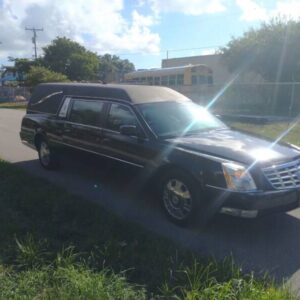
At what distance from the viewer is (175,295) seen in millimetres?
3391

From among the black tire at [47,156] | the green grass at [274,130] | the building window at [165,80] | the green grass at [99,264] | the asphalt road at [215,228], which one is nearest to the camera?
the green grass at [99,264]

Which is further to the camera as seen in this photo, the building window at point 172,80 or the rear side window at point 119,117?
the building window at point 172,80

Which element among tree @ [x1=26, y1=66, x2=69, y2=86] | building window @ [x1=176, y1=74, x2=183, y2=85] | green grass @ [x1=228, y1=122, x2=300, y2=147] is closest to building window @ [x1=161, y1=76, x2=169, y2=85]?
building window @ [x1=176, y1=74, x2=183, y2=85]

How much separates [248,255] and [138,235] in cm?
120

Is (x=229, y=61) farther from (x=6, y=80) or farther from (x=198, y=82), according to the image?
(x=6, y=80)

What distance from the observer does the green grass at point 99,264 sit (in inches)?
137

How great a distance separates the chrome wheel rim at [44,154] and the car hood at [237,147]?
141 inches

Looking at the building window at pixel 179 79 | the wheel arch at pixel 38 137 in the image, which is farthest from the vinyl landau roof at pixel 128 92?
the building window at pixel 179 79

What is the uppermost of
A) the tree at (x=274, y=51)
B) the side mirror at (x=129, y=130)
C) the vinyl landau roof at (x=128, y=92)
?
the tree at (x=274, y=51)

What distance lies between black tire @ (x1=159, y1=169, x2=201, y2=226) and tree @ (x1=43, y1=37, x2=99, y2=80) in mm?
60301

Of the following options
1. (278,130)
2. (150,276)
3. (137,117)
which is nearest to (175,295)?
(150,276)

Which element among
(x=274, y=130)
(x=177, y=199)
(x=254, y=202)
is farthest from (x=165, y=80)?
(x=254, y=202)

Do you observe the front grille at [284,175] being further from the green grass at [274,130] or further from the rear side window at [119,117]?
the green grass at [274,130]

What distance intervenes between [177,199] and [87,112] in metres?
2.68
